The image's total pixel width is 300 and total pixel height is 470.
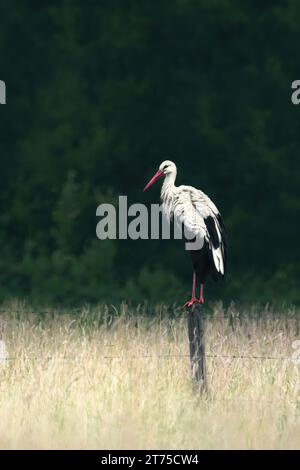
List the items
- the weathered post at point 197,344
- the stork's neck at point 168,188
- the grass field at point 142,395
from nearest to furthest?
1. the grass field at point 142,395
2. the weathered post at point 197,344
3. the stork's neck at point 168,188

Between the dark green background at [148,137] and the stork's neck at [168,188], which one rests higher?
the dark green background at [148,137]

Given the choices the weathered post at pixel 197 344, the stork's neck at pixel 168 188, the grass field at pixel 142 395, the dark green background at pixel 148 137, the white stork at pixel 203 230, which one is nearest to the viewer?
the grass field at pixel 142 395

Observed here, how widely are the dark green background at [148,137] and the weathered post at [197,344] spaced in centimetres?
997

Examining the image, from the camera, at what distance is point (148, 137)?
18844 millimetres

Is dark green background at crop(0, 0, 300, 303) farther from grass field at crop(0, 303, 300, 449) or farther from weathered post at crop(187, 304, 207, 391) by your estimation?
weathered post at crop(187, 304, 207, 391)

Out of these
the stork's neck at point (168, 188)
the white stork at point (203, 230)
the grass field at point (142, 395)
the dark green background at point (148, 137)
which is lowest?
the grass field at point (142, 395)

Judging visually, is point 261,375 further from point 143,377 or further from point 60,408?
point 60,408

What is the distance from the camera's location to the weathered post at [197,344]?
7926 mm

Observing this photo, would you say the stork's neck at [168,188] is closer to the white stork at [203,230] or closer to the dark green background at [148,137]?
the white stork at [203,230]

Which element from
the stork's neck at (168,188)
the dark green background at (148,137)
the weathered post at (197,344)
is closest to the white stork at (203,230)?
the stork's neck at (168,188)

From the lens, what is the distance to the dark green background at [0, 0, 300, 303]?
730 inches

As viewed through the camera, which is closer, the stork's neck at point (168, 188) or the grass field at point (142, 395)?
the grass field at point (142, 395)

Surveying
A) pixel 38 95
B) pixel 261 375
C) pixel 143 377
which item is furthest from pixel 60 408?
pixel 38 95

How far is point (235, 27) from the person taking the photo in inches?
760
